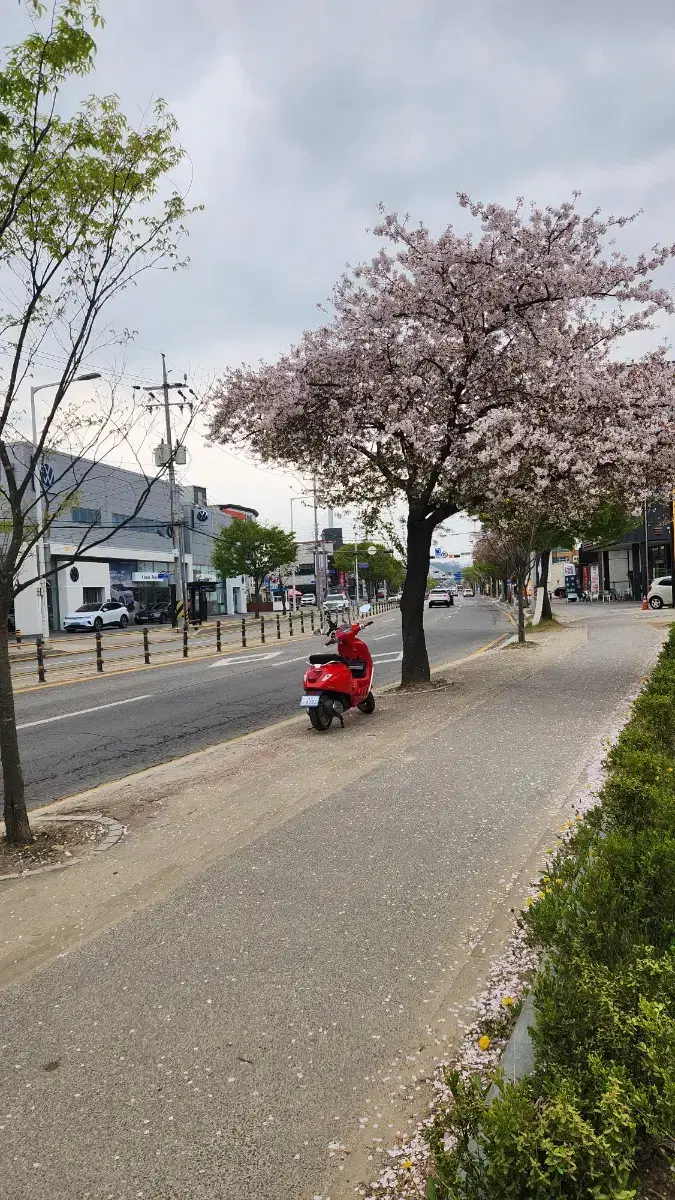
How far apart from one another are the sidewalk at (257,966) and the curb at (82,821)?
0.12m

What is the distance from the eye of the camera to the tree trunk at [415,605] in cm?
1366

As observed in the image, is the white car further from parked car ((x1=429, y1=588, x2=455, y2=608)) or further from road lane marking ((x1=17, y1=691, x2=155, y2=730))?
road lane marking ((x1=17, y1=691, x2=155, y2=730))

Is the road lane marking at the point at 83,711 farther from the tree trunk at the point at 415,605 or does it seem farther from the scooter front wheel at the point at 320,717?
the tree trunk at the point at 415,605

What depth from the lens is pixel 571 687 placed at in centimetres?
1270

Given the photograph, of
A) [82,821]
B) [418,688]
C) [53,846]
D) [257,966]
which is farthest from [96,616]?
[257,966]

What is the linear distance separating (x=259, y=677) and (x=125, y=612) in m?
31.3

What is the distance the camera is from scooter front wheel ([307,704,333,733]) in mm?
10250

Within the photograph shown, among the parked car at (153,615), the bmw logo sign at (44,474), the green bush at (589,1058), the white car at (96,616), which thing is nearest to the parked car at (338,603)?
the parked car at (153,615)

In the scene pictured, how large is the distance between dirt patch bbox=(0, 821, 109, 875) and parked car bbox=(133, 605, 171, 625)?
1849 inches

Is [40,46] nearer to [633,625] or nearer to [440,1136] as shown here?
[440,1136]

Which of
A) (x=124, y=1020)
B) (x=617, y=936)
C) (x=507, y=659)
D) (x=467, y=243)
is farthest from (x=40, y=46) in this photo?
(x=507, y=659)

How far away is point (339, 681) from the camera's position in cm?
1040

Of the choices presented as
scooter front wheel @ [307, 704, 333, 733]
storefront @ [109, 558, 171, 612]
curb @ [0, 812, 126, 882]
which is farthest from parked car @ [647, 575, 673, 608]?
curb @ [0, 812, 126, 882]

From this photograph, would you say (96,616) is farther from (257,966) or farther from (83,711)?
(257,966)
